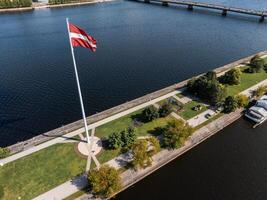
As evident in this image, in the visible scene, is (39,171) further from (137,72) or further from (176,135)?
(137,72)

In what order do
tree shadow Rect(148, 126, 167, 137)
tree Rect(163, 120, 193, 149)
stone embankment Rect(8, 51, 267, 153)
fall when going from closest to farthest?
tree Rect(163, 120, 193, 149) < stone embankment Rect(8, 51, 267, 153) < tree shadow Rect(148, 126, 167, 137)

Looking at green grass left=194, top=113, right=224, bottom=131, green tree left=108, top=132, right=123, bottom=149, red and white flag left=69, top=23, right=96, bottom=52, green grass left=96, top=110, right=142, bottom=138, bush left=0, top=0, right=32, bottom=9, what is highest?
red and white flag left=69, top=23, right=96, bottom=52

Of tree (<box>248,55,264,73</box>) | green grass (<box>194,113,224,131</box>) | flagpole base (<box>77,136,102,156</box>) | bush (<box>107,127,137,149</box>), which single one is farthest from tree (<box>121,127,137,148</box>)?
tree (<box>248,55,264,73</box>)

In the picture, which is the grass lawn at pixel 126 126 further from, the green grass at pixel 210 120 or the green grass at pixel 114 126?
the green grass at pixel 210 120

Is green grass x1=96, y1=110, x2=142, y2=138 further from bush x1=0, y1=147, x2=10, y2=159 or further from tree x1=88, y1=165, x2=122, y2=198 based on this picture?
bush x1=0, y1=147, x2=10, y2=159

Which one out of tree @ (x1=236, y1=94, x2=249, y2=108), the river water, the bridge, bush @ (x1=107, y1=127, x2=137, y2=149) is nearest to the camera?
the river water

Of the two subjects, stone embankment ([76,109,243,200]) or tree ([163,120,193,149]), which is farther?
tree ([163,120,193,149])

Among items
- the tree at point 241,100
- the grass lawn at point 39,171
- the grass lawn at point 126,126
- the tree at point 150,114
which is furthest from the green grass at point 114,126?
the tree at point 241,100

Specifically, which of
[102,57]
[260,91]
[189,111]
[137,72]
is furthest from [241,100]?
[102,57]
